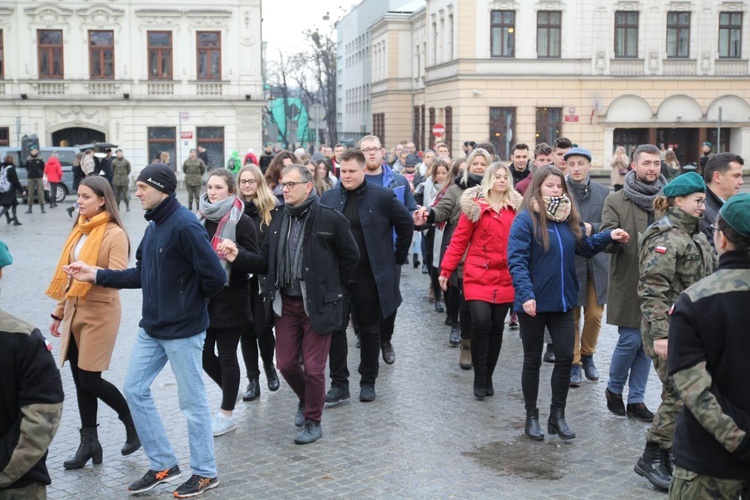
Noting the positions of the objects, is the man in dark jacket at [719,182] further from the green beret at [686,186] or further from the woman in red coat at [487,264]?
the woman in red coat at [487,264]

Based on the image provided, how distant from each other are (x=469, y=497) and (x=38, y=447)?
309 cm

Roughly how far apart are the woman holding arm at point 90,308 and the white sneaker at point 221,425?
88 cm

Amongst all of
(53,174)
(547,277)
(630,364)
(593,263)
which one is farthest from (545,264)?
(53,174)

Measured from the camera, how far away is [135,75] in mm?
45062

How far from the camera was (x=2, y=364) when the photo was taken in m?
3.85

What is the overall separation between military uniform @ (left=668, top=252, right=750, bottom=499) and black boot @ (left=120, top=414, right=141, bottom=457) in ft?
13.6

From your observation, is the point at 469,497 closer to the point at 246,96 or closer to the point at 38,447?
the point at 38,447

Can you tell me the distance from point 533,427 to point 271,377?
2.61m

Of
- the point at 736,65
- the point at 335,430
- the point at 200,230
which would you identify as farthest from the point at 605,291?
the point at 736,65

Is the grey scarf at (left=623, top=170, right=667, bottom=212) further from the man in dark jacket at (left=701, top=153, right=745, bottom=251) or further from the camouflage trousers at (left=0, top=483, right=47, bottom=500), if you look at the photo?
the camouflage trousers at (left=0, top=483, right=47, bottom=500)

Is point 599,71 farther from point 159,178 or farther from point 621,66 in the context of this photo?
point 159,178

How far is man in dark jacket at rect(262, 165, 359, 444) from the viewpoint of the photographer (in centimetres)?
734

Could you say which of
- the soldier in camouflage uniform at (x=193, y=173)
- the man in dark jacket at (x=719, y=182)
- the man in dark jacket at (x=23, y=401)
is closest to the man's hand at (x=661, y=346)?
the man in dark jacket at (x=719, y=182)

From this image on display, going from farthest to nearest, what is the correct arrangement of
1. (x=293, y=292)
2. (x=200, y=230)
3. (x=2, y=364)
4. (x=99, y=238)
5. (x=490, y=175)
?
1. (x=490, y=175)
2. (x=293, y=292)
3. (x=99, y=238)
4. (x=200, y=230)
5. (x=2, y=364)
